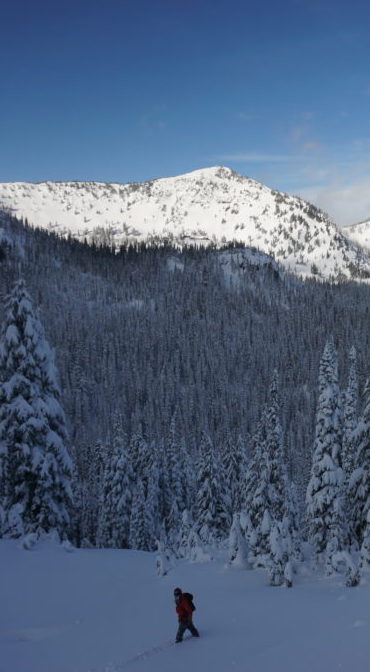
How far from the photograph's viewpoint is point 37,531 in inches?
765

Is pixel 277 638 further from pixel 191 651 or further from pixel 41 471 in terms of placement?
pixel 41 471

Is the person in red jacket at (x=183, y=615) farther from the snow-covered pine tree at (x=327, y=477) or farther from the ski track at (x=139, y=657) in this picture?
the snow-covered pine tree at (x=327, y=477)

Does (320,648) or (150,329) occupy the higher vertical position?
(150,329)

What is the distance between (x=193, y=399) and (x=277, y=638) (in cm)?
12880

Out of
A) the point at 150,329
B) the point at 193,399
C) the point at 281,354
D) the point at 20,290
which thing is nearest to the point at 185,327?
the point at 150,329

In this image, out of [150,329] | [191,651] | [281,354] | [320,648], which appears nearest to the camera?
[320,648]

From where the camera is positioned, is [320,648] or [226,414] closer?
[320,648]

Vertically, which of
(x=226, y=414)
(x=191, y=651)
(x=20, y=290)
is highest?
(x=20, y=290)

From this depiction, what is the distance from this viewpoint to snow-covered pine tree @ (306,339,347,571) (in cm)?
2158

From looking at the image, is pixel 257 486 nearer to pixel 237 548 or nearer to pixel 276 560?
pixel 237 548

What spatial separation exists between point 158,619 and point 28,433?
8.61m

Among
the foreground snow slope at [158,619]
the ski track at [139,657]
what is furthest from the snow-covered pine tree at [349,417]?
the ski track at [139,657]

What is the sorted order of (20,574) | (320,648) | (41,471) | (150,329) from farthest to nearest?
(150,329), (41,471), (20,574), (320,648)

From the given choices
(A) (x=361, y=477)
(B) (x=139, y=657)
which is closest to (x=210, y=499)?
(A) (x=361, y=477)
